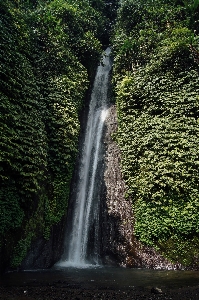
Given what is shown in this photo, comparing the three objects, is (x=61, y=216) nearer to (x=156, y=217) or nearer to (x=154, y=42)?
(x=156, y=217)

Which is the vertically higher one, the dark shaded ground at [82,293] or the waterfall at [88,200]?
the waterfall at [88,200]

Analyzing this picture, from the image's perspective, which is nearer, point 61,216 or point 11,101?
point 11,101

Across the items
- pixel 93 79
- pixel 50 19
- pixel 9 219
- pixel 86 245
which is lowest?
pixel 86 245

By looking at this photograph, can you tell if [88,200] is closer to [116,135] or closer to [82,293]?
[116,135]

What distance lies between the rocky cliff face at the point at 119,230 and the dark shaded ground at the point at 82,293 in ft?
15.7

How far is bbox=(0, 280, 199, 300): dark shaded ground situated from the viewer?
5664 mm

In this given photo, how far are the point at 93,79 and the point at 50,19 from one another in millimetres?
5563

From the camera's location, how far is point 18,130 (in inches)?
430

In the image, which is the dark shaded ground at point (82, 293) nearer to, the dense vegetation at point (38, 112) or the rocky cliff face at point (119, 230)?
the dense vegetation at point (38, 112)

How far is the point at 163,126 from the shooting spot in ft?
44.3

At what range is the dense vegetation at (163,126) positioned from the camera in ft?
37.1

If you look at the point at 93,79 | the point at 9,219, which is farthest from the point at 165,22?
the point at 9,219

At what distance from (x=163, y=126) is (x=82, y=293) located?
368 inches

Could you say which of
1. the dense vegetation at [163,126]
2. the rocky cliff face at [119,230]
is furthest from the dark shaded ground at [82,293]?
the dense vegetation at [163,126]
